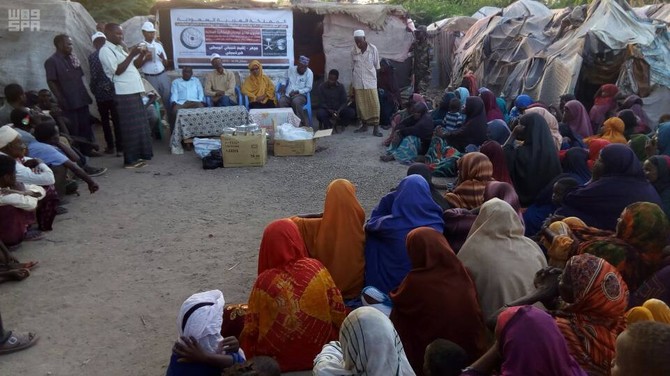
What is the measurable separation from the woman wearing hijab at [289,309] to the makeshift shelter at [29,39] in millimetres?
8477

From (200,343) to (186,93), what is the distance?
7912 mm

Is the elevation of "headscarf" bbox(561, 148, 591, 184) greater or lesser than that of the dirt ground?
greater

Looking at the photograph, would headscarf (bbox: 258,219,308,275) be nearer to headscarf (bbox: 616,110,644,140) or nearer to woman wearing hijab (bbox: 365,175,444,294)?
woman wearing hijab (bbox: 365,175,444,294)

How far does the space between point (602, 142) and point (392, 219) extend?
3.48 metres

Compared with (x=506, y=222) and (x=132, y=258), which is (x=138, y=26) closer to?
Answer: (x=132, y=258)

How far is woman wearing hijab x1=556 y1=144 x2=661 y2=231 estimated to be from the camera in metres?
4.16

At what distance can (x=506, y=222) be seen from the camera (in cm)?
327

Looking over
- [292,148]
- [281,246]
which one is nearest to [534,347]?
[281,246]

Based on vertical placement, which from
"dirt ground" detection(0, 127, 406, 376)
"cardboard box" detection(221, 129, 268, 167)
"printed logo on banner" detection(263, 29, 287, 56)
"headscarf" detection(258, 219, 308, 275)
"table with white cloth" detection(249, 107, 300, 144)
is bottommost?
"dirt ground" detection(0, 127, 406, 376)

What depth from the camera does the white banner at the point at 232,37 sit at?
11.0m

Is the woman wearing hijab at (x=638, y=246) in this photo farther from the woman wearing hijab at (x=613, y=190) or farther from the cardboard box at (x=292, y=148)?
the cardboard box at (x=292, y=148)

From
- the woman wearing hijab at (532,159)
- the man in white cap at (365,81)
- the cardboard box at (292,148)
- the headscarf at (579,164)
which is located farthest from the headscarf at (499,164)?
the man in white cap at (365,81)

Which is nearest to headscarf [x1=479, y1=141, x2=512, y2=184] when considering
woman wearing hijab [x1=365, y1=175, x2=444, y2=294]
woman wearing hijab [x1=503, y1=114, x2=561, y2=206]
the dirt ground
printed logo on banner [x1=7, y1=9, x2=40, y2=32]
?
woman wearing hijab [x1=503, y1=114, x2=561, y2=206]

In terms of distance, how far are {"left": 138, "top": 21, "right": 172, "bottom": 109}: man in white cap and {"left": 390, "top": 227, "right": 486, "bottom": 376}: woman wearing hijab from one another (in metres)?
8.01
